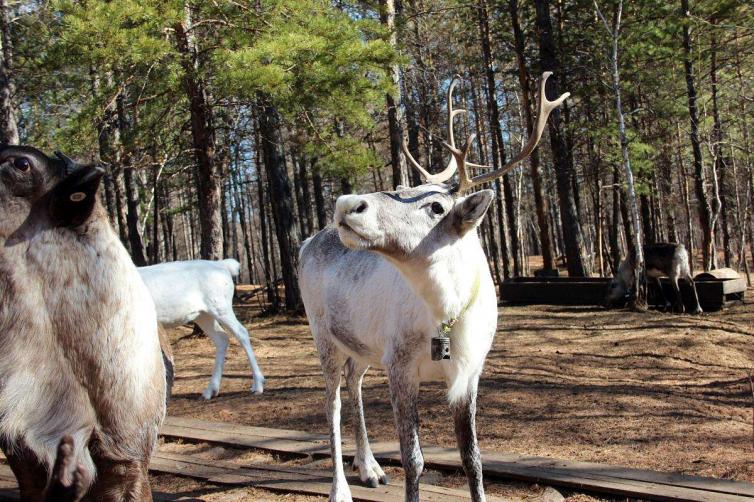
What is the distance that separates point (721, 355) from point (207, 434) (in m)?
6.52

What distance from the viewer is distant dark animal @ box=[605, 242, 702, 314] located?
12.9 metres

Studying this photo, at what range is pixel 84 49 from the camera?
838 centimetres

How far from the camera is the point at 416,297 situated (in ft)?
10.7

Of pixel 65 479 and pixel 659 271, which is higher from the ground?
pixel 65 479

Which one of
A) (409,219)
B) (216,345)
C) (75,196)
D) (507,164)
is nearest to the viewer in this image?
(75,196)

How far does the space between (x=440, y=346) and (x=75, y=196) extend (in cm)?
201

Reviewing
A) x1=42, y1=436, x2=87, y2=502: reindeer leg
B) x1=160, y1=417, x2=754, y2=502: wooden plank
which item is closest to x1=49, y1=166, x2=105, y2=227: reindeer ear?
x1=42, y1=436, x2=87, y2=502: reindeer leg

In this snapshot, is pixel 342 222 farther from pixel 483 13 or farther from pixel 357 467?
pixel 483 13

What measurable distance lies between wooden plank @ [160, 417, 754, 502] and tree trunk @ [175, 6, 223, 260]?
6929mm

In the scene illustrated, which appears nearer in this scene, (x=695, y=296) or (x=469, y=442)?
(x=469, y=442)

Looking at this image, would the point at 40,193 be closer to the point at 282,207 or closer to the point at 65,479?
the point at 65,479

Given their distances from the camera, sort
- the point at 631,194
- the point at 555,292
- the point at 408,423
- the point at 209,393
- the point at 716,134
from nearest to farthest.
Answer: the point at 408,423
the point at 209,393
the point at 631,194
the point at 555,292
the point at 716,134

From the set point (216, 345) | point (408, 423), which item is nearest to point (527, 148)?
point (408, 423)

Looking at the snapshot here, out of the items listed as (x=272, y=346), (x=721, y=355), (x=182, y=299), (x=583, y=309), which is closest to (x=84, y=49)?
(x=182, y=299)
